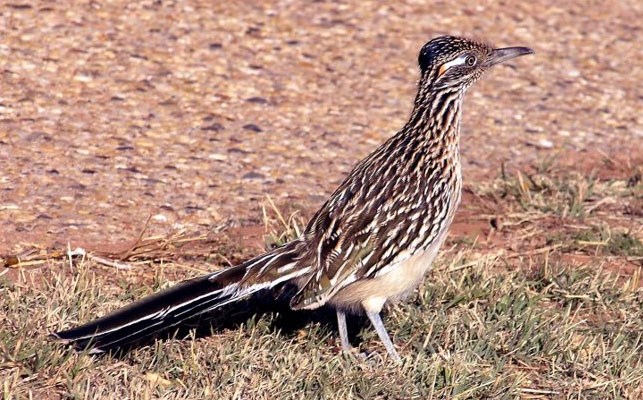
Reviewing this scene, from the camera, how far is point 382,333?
228 inches

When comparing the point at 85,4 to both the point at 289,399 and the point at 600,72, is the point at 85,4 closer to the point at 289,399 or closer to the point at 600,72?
the point at 600,72

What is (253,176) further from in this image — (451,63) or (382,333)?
(382,333)

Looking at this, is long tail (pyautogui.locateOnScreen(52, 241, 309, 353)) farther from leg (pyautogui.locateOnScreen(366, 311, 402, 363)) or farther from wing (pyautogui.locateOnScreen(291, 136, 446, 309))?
leg (pyautogui.locateOnScreen(366, 311, 402, 363))

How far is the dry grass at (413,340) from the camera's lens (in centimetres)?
529

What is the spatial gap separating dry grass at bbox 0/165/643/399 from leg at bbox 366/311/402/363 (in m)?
0.08

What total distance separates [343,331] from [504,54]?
170cm

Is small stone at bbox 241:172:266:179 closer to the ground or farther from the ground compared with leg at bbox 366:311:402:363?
closer to the ground

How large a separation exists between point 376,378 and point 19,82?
4.17m

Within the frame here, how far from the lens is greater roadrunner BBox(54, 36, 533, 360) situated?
5.50 m

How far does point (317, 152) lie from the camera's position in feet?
27.0

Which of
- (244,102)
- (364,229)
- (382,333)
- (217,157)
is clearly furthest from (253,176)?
(382,333)

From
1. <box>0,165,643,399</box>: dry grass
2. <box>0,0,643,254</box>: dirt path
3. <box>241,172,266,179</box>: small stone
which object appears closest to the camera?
<box>0,165,643,399</box>: dry grass

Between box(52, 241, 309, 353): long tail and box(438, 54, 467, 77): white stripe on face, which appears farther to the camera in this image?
box(438, 54, 467, 77): white stripe on face

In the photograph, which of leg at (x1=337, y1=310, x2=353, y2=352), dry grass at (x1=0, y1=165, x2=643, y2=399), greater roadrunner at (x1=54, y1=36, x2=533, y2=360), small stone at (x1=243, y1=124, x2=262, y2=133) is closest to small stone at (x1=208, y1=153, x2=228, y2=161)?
small stone at (x1=243, y1=124, x2=262, y2=133)
